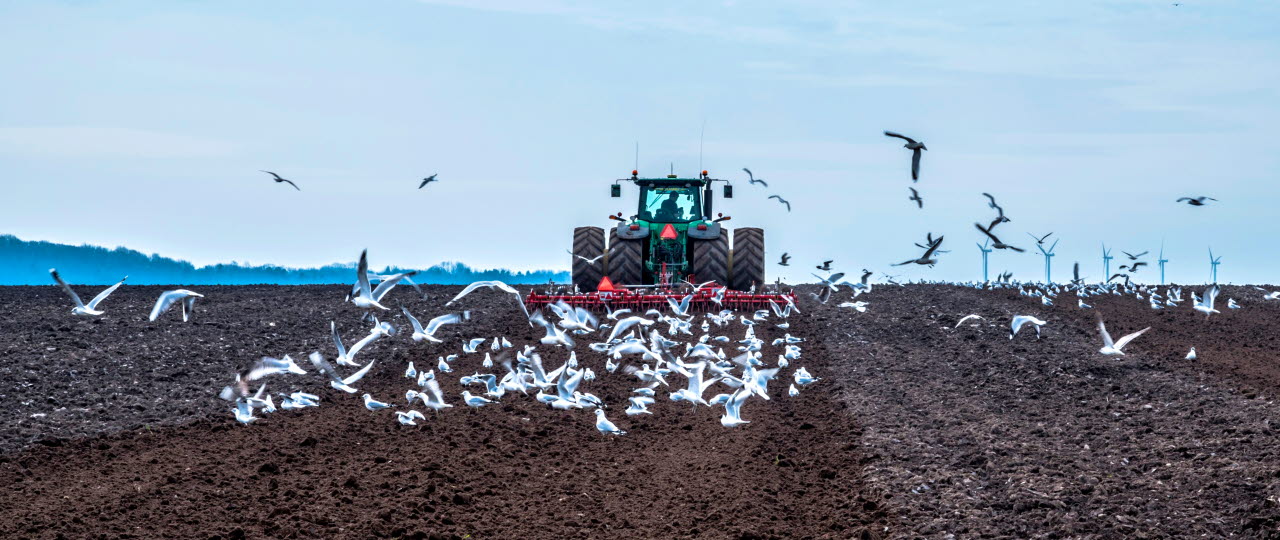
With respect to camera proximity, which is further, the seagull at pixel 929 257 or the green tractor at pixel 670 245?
the green tractor at pixel 670 245

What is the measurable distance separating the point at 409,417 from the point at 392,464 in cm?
169

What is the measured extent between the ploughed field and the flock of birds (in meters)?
0.26

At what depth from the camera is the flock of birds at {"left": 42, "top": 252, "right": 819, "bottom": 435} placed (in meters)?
11.7

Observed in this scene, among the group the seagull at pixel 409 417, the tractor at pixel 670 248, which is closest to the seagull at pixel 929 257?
the seagull at pixel 409 417

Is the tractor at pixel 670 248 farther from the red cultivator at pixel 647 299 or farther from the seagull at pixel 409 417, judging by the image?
the seagull at pixel 409 417

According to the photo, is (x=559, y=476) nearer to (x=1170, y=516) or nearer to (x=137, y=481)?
(x=137, y=481)

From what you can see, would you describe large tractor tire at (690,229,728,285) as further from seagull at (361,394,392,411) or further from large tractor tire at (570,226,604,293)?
seagull at (361,394,392,411)

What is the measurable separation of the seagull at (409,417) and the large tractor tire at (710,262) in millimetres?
13949

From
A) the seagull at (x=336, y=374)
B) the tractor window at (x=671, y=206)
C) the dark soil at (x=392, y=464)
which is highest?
the tractor window at (x=671, y=206)

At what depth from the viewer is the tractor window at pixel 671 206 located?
2758 centimetres

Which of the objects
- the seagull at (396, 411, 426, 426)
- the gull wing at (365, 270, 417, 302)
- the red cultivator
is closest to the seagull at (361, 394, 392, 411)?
the seagull at (396, 411, 426, 426)

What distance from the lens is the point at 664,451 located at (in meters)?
11.6

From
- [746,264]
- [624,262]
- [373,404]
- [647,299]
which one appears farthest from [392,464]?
[746,264]

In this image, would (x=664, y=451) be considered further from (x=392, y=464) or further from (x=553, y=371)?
(x=553, y=371)
